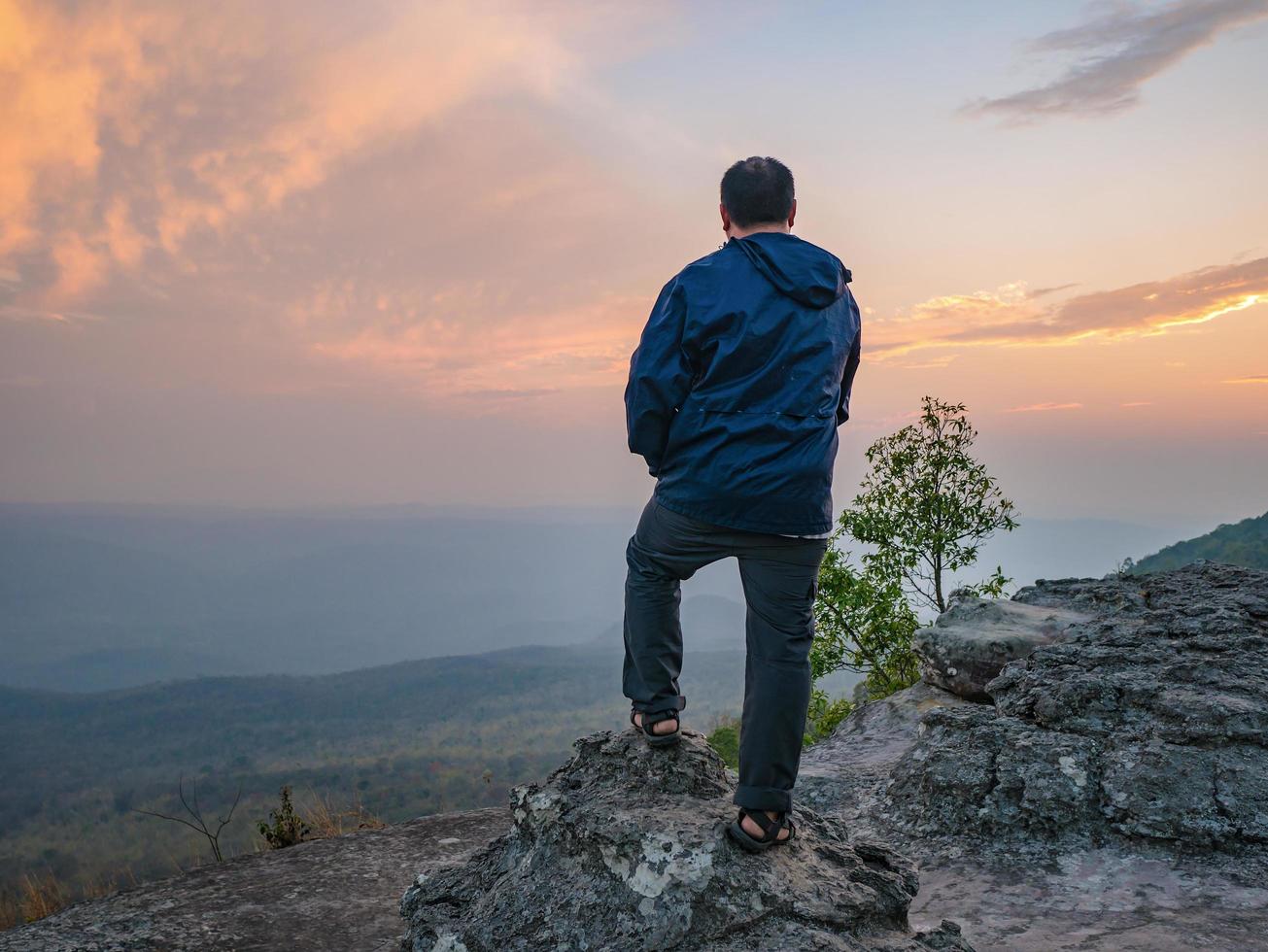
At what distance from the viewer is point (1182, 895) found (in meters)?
4.25

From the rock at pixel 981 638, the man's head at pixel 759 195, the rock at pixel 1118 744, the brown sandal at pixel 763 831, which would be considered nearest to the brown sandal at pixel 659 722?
the brown sandal at pixel 763 831

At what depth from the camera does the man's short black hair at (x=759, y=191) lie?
3.53 m

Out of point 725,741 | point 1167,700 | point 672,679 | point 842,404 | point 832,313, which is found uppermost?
point 832,313

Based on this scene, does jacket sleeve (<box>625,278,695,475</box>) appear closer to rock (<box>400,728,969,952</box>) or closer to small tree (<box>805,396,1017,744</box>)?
rock (<box>400,728,969,952</box>)

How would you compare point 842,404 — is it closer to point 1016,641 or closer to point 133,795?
point 1016,641

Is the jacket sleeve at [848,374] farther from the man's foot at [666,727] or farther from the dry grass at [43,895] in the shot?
the dry grass at [43,895]

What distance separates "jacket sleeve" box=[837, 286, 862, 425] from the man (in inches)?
6.6

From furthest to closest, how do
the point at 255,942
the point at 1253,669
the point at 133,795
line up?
the point at 133,795
the point at 1253,669
the point at 255,942

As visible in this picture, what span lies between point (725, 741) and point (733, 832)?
976cm

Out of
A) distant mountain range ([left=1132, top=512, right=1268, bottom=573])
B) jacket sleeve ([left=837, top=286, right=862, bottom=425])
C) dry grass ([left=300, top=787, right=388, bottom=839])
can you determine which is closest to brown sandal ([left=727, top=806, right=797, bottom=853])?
jacket sleeve ([left=837, top=286, right=862, bottom=425])

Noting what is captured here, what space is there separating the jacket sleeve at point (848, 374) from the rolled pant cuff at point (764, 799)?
1556mm

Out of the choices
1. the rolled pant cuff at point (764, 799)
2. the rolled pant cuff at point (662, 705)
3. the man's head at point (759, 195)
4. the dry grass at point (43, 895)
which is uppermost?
the man's head at point (759, 195)

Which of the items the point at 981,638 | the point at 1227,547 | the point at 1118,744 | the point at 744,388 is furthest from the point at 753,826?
the point at 1227,547

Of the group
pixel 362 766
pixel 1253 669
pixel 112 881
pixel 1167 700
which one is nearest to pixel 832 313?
pixel 1167 700
